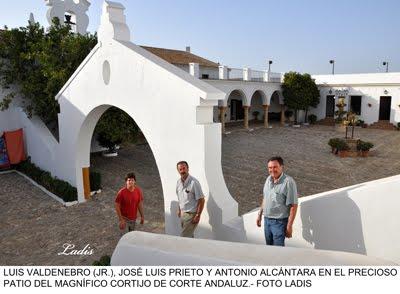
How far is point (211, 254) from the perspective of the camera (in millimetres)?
2736

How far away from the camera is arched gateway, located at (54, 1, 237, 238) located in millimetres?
5617

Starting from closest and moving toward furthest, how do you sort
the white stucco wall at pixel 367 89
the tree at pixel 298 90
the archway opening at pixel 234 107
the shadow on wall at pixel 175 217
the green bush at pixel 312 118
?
the shadow on wall at pixel 175 217, the white stucco wall at pixel 367 89, the tree at pixel 298 90, the archway opening at pixel 234 107, the green bush at pixel 312 118

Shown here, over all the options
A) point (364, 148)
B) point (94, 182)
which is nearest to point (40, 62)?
point (94, 182)

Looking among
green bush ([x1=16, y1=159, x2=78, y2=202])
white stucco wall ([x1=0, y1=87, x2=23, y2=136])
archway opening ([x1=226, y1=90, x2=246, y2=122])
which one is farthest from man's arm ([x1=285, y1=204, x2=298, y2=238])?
archway opening ([x1=226, y1=90, x2=246, y2=122])

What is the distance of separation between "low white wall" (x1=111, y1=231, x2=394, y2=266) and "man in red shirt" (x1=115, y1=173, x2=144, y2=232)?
102 inches

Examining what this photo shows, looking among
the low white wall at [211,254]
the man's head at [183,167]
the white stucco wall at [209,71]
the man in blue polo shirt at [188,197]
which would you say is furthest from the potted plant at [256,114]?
the low white wall at [211,254]

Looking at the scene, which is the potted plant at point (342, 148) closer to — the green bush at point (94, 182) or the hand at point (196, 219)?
the green bush at point (94, 182)

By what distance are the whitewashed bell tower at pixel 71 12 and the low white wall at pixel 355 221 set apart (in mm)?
14594

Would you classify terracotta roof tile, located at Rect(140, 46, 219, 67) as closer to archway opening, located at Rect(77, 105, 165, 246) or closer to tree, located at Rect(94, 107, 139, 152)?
archway opening, located at Rect(77, 105, 165, 246)

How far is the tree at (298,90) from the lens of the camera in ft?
89.0

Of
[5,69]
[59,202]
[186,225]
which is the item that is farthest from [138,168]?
[186,225]

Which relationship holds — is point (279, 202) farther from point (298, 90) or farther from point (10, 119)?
point (298, 90)

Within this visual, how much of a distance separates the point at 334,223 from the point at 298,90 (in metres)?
24.4

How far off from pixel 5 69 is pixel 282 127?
804 inches
